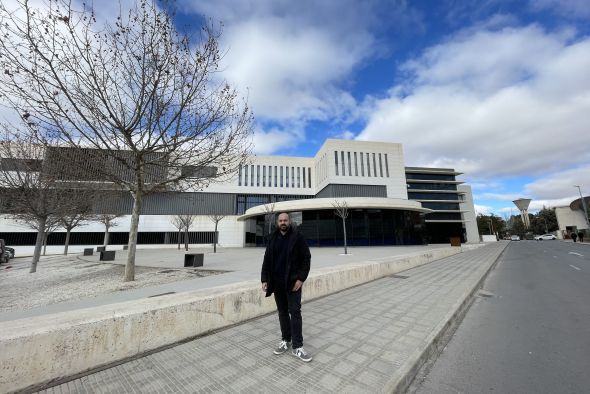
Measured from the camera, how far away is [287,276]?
3.28 meters

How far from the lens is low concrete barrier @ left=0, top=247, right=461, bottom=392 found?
2529 millimetres

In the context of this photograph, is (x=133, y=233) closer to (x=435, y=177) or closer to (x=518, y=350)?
(x=518, y=350)

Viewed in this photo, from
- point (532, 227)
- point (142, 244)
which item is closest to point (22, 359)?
point (142, 244)

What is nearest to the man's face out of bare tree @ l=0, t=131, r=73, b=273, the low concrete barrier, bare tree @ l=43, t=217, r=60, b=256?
the low concrete barrier

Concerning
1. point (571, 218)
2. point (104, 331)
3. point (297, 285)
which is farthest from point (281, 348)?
point (571, 218)

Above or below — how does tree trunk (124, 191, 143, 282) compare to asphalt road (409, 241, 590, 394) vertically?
above

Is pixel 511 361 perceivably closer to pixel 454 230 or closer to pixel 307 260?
pixel 307 260

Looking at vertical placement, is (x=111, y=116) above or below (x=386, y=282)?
above

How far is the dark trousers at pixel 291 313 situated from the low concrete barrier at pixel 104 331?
1.36 m

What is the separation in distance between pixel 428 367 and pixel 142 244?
1687 inches

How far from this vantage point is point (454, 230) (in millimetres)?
58969

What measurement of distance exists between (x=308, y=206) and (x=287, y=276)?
26.5m

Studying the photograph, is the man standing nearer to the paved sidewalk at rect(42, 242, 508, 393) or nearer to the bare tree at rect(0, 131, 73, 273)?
the paved sidewalk at rect(42, 242, 508, 393)

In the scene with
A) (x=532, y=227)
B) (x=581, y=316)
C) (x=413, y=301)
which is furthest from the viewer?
(x=532, y=227)
